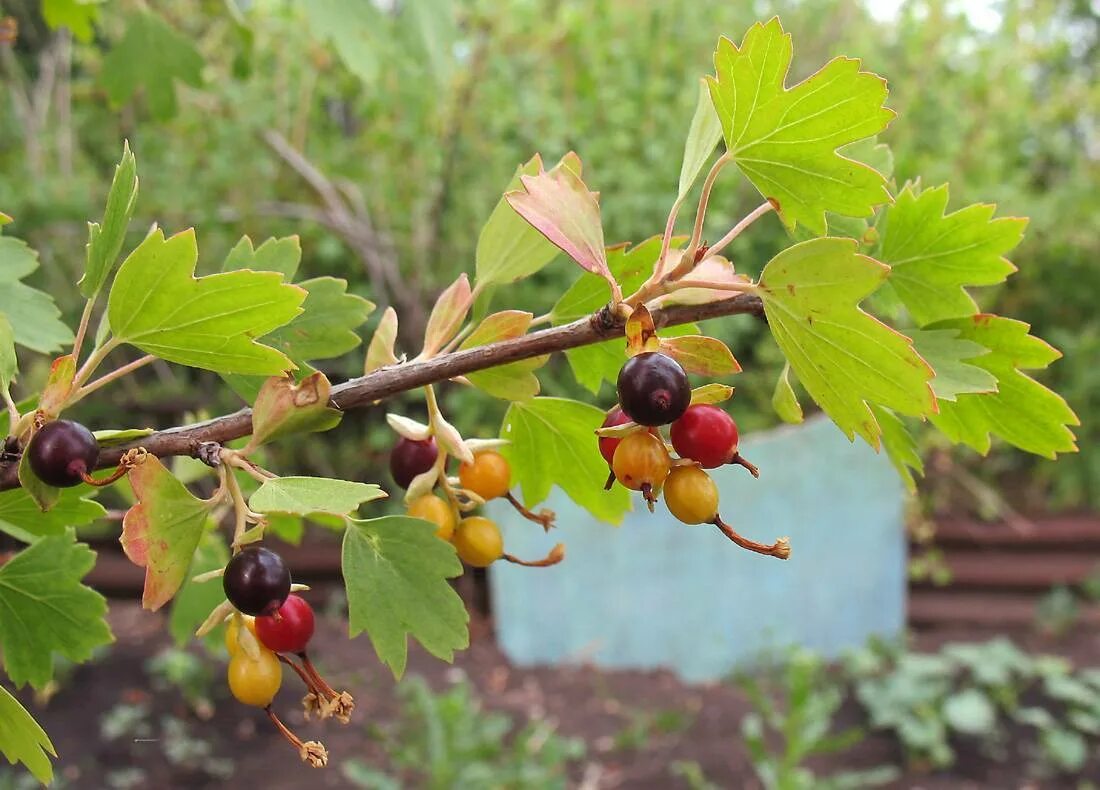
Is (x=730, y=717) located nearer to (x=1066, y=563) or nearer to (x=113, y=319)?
(x=1066, y=563)

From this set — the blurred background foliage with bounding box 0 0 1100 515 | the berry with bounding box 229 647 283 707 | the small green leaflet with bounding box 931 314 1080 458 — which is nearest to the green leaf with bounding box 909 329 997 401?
the small green leaflet with bounding box 931 314 1080 458

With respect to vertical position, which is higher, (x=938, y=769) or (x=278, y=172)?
(x=278, y=172)

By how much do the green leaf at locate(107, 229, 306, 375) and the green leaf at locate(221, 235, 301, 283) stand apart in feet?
0.39

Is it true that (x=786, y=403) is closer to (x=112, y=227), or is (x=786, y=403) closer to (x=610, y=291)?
(x=610, y=291)

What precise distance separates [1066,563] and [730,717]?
1491 mm

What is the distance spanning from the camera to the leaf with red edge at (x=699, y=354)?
1.35 ft

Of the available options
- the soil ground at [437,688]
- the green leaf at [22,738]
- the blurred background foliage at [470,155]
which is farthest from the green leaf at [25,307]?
the blurred background foliage at [470,155]

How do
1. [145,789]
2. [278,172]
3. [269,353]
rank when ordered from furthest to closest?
[278,172] → [145,789] → [269,353]

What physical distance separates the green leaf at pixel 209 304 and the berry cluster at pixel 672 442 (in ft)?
0.51

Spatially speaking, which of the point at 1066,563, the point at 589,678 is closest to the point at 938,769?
the point at 589,678

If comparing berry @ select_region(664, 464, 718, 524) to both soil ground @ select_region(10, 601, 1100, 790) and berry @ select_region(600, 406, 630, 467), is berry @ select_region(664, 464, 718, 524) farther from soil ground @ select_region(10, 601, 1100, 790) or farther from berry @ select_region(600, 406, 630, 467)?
soil ground @ select_region(10, 601, 1100, 790)

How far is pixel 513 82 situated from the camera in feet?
9.90

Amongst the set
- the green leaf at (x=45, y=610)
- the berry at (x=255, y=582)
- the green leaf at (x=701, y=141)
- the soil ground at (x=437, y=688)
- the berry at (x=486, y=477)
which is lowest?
the soil ground at (x=437, y=688)

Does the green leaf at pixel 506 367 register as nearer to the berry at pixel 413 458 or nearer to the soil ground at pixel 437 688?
the berry at pixel 413 458
